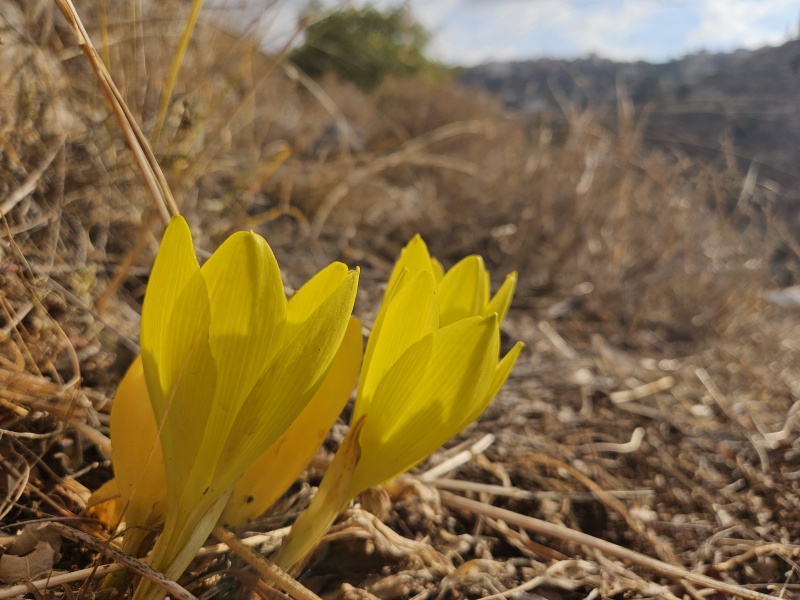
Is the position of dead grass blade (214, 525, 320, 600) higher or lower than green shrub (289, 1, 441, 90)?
lower

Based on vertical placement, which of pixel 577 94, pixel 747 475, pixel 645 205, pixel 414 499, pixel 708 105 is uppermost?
pixel 577 94

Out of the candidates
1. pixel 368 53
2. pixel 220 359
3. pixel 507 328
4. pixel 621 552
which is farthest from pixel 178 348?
pixel 368 53

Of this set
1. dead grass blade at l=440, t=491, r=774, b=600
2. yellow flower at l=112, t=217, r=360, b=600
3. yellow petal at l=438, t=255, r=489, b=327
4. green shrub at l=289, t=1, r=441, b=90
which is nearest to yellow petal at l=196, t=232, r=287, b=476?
yellow flower at l=112, t=217, r=360, b=600

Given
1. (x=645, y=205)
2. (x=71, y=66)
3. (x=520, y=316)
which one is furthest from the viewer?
(x=645, y=205)

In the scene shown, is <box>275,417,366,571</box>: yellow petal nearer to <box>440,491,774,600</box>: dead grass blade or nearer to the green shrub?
<box>440,491,774,600</box>: dead grass blade

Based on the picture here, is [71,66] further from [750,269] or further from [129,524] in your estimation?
[750,269]

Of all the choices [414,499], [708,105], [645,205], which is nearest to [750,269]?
[645,205]
